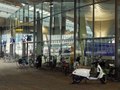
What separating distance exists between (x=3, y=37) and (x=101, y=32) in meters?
31.4

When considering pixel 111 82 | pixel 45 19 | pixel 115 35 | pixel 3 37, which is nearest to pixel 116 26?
pixel 115 35

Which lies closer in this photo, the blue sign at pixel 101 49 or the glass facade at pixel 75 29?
the blue sign at pixel 101 49

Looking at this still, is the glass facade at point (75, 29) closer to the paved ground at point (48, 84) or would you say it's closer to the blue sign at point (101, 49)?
the blue sign at point (101, 49)

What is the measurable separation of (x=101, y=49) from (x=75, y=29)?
3032 mm

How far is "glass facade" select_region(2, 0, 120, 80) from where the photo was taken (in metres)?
17.2

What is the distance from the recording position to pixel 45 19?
2508 centimetres

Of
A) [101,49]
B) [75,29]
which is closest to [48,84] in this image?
[101,49]

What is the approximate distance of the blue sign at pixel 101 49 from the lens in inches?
663

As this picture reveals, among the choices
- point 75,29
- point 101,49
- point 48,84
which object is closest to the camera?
point 48,84

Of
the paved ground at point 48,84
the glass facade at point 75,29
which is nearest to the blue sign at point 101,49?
the glass facade at point 75,29

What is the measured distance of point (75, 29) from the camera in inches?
793

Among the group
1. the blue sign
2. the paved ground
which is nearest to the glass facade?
the blue sign

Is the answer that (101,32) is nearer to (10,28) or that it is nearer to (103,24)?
(103,24)

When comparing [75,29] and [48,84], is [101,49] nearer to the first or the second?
[75,29]
